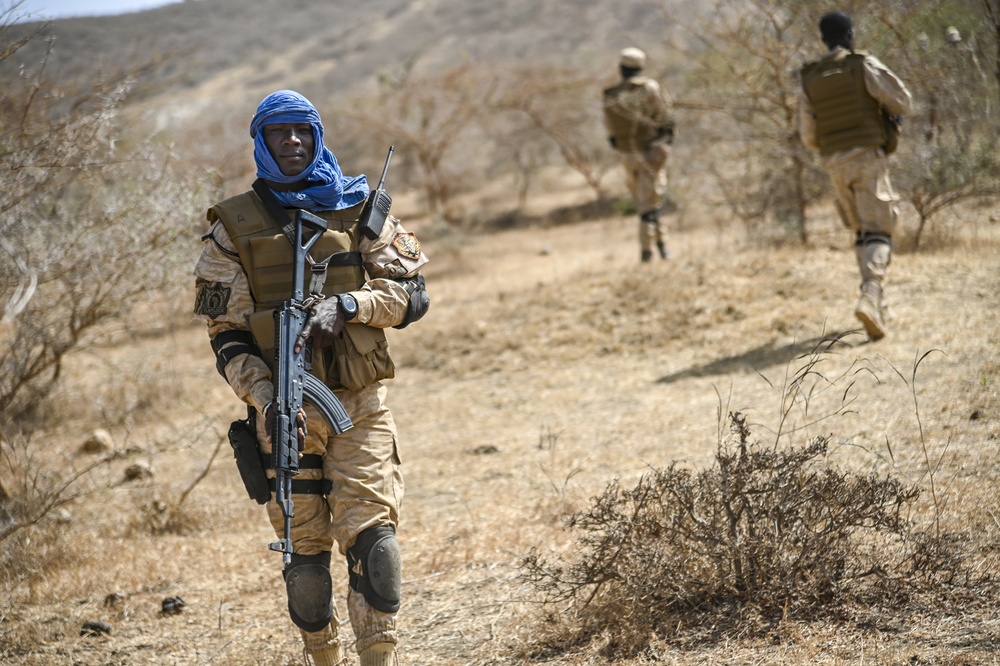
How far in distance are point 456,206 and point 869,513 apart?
47.9ft

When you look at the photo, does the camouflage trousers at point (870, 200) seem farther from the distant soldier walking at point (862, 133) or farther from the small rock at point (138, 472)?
the small rock at point (138, 472)

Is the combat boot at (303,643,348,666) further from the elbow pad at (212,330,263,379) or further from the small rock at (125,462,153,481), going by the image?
the small rock at (125,462,153,481)

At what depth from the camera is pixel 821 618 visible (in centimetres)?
276

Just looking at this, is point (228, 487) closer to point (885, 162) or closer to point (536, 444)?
point (536, 444)

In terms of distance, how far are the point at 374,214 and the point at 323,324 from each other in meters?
0.38

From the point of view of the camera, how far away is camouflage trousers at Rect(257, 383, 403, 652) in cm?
262

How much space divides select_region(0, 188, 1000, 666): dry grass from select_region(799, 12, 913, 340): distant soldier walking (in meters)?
0.40

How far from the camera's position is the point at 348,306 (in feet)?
8.73

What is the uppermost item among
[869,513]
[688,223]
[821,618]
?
[688,223]

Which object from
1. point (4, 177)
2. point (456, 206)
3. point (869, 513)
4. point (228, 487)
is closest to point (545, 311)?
point (228, 487)

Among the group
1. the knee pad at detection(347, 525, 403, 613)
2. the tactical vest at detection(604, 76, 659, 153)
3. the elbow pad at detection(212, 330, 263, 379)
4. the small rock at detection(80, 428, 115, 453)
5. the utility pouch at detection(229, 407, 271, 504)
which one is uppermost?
the tactical vest at detection(604, 76, 659, 153)

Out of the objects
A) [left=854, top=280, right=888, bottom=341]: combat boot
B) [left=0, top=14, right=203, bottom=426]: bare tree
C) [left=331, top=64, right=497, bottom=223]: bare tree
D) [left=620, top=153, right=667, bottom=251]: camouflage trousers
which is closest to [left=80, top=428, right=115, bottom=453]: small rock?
[left=0, top=14, right=203, bottom=426]: bare tree

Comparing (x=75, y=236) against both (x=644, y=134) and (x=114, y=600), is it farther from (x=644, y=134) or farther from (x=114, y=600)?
(x=644, y=134)

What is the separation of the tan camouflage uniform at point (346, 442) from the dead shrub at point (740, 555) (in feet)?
2.13
